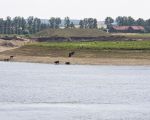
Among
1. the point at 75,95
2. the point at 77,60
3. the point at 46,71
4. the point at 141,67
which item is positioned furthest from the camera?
the point at 77,60

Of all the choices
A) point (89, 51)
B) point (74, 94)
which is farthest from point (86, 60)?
point (74, 94)

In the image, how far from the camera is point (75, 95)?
5694 centimetres

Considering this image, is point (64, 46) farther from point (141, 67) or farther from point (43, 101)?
point (43, 101)

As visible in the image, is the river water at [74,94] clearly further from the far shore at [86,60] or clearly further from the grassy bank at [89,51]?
the grassy bank at [89,51]

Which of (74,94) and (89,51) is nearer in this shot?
(74,94)

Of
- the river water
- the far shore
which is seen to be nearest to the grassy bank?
the far shore

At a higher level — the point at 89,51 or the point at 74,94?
the point at 74,94

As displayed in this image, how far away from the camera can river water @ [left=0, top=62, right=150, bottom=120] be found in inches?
1829

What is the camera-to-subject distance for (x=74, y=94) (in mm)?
57719

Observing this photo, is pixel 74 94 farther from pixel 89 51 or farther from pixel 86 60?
pixel 89 51

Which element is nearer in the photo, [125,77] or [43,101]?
[43,101]

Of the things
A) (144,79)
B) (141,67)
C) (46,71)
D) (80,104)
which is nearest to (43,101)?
(80,104)

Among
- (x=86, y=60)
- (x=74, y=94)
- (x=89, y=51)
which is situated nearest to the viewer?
(x=74, y=94)

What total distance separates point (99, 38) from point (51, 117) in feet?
405
